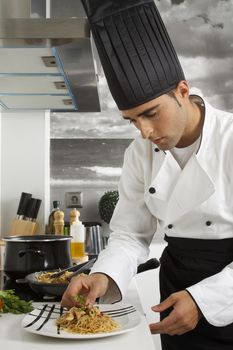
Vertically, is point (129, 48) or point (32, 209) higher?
point (129, 48)

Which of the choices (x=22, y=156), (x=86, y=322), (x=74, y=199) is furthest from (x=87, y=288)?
(x=74, y=199)

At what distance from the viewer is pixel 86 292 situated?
5.15 ft

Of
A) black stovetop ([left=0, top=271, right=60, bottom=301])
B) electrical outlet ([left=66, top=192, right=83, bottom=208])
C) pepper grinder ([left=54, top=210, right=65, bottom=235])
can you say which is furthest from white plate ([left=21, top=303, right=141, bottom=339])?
electrical outlet ([left=66, top=192, right=83, bottom=208])

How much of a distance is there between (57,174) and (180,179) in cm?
211

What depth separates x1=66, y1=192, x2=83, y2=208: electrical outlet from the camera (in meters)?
3.71

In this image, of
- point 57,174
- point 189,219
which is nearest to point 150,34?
point 189,219

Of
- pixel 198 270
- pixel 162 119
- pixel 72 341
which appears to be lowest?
pixel 72 341

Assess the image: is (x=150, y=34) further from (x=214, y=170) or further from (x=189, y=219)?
(x=189, y=219)

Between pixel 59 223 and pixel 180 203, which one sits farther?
pixel 59 223

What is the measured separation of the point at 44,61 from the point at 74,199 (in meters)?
1.80

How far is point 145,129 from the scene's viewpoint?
61.1 inches

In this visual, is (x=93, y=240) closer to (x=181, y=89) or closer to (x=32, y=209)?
(x=32, y=209)

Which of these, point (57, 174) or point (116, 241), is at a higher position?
point (57, 174)

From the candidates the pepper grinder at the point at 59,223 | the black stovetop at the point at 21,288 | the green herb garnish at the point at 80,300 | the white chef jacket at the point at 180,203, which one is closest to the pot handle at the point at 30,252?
the black stovetop at the point at 21,288
